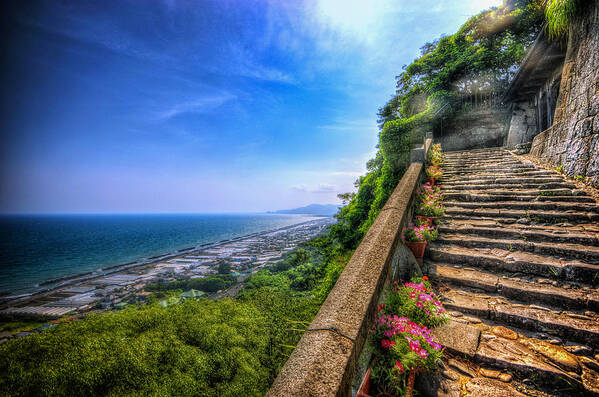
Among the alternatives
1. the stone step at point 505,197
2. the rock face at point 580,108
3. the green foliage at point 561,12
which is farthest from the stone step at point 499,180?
the green foliage at point 561,12

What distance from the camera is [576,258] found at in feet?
9.24

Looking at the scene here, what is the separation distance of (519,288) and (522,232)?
144 cm

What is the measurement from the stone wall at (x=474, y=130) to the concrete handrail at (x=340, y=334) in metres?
17.2

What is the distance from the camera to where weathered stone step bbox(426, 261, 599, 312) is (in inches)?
90.5

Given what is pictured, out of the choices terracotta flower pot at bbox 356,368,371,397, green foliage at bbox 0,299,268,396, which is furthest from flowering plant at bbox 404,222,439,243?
green foliage at bbox 0,299,268,396

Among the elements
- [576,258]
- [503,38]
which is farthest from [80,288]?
[503,38]

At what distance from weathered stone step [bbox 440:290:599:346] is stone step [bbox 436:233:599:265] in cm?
110

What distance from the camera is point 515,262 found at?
292cm

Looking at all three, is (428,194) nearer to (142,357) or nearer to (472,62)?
(142,357)

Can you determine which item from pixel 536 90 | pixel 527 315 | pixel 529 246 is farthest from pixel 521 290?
pixel 536 90

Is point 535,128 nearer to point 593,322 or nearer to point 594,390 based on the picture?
point 593,322

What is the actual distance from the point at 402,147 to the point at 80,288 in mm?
40584

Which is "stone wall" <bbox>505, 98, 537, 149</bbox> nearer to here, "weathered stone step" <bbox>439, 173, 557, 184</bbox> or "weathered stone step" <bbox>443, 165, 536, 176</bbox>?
"weathered stone step" <bbox>443, 165, 536, 176</bbox>

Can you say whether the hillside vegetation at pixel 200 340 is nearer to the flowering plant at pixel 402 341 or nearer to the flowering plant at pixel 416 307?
the flowering plant at pixel 402 341
